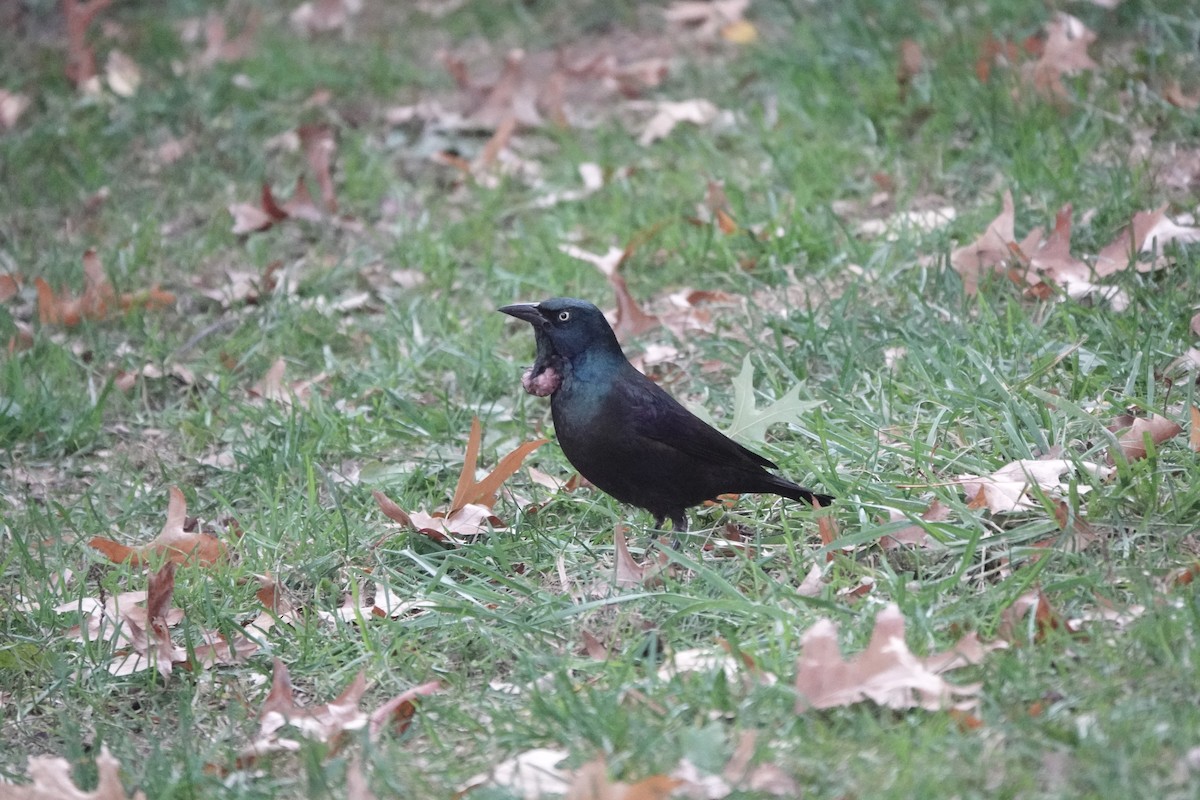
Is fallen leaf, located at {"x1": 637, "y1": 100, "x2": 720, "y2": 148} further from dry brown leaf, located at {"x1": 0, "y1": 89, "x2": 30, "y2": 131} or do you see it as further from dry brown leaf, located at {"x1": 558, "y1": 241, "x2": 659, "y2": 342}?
dry brown leaf, located at {"x1": 0, "y1": 89, "x2": 30, "y2": 131}

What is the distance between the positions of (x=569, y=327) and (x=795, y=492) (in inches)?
29.2

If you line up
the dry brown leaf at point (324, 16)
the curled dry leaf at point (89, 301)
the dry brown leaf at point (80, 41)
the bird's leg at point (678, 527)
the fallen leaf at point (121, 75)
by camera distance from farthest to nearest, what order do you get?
Result: the dry brown leaf at point (324, 16), the dry brown leaf at point (80, 41), the fallen leaf at point (121, 75), the curled dry leaf at point (89, 301), the bird's leg at point (678, 527)

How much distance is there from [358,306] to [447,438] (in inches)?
44.5

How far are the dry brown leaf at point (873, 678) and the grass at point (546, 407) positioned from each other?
6cm

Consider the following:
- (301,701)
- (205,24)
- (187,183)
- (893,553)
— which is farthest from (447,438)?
(205,24)

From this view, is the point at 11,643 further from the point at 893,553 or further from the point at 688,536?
the point at 893,553

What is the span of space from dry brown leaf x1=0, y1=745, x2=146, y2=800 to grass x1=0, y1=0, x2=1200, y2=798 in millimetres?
117

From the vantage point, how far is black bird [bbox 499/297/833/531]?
344cm

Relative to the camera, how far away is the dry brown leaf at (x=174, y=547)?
3.71 meters

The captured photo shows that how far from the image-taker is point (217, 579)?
141 inches

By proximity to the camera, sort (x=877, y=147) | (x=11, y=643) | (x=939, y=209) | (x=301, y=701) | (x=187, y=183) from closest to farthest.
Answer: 1. (x=301, y=701)
2. (x=11, y=643)
3. (x=939, y=209)
4. (x=877, y=147)
5. (x=187, y=183)

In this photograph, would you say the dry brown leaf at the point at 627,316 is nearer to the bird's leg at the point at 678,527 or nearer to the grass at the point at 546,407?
the grass at the point at 546,407

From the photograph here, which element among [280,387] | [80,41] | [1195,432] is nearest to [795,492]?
[1195,432]

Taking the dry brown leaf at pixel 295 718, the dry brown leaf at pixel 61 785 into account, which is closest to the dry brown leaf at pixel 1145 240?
the dry brown leaf at pixel 295 718
